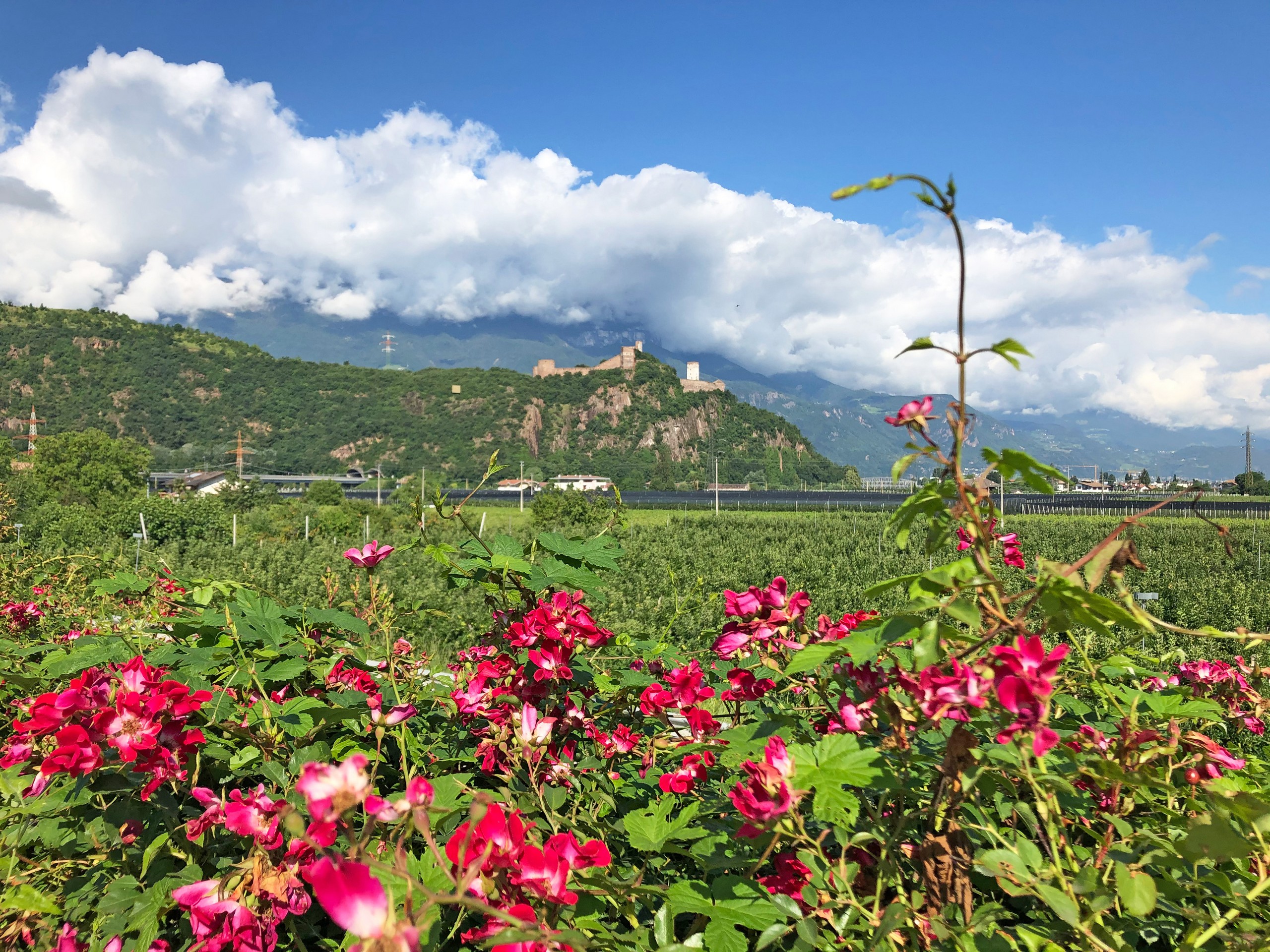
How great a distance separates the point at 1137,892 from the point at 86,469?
29.9m

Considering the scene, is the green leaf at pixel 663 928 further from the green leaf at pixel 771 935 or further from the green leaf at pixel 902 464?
the green leaf at pixel 902 464

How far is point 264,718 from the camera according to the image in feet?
3.97

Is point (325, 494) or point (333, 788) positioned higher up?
point (333, 788)

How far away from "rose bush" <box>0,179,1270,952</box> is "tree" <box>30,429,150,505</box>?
24621 mm

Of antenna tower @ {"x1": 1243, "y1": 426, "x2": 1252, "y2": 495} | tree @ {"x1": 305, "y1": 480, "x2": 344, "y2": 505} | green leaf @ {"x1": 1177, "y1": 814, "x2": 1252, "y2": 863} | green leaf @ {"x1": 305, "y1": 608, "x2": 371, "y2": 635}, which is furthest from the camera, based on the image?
antenna tower @ {"x1": 1243, "y1": 426, "x2": 1252, "y2": 495}

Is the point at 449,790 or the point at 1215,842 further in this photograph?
the point at 449,790

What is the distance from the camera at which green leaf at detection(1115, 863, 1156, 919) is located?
70cm

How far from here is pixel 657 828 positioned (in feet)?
3.71

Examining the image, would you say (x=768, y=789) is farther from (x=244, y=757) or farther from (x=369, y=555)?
(x=369, y=555)

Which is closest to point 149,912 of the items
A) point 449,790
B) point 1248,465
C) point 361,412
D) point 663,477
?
point 449,790

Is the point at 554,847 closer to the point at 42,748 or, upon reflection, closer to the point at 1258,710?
the point at 42,748

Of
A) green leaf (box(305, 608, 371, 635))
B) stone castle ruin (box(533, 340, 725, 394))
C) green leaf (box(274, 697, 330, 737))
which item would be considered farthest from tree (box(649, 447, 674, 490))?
green leaf (box(274, 697, 330, 737))

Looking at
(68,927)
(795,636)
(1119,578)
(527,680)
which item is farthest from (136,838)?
(1119,578)

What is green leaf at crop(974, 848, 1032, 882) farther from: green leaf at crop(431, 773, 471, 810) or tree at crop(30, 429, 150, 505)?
tree at crop(30, 429, 150, 505)
